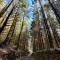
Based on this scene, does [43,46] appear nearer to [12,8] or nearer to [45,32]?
[45,32]

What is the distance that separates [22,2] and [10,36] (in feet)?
1.86

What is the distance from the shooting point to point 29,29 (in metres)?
2.78

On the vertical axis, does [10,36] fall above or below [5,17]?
below

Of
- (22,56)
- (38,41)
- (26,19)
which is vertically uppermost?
(26,19)

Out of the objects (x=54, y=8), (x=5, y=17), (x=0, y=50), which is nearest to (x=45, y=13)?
(x=54, y=8)

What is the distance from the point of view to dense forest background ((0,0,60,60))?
8.52 ft

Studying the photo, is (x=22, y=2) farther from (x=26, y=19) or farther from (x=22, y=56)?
(x=22, y=56)

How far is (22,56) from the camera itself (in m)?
2.59

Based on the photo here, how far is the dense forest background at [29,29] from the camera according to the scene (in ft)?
8.52

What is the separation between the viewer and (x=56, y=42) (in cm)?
263

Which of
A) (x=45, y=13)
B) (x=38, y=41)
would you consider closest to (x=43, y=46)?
(x=38, y=41)

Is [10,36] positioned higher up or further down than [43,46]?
higher up

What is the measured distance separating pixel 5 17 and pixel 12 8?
170 mm

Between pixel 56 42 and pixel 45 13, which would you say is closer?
pixel 56 42
